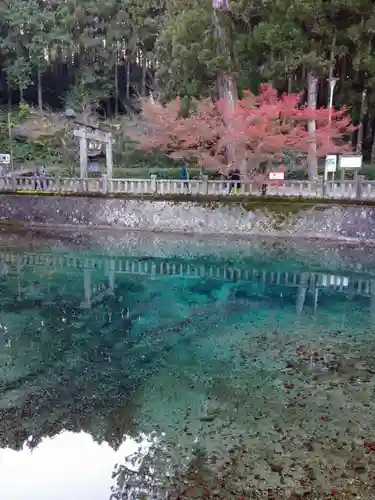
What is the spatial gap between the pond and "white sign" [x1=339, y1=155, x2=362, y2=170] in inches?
143

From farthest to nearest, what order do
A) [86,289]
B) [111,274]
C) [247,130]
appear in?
1. [247,130]
2. [111,274]
3. [86,289]

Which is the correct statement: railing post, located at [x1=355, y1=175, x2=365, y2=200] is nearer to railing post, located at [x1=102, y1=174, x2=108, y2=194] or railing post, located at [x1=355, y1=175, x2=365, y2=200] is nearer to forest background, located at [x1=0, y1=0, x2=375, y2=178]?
forest background, located at [x1=0, y1=0, x2=375, y2=178]

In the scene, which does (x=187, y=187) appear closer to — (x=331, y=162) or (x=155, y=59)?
(x=331, y=162)

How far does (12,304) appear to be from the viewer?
1033 centimetres

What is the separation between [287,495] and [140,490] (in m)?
1.36

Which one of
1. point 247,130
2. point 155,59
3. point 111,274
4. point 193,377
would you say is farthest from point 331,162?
point 155,59

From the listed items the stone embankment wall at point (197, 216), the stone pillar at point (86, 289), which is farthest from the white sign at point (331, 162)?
the stone pillar at point (86, 289)

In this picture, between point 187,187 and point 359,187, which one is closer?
point 359,187

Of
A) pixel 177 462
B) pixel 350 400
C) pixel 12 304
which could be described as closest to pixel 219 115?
pixel 12 304

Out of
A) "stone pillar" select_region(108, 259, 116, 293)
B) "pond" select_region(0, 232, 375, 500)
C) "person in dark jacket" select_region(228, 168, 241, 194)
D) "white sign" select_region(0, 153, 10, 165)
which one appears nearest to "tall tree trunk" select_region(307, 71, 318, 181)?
"person in dark jacket" select_region(228, 168, 241, 194)

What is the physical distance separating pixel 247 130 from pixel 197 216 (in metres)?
3.28

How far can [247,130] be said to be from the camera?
1530cm

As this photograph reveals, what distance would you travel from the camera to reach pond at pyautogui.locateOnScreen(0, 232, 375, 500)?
4906mm

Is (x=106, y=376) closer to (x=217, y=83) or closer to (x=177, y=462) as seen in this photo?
(x=177, y=462)
